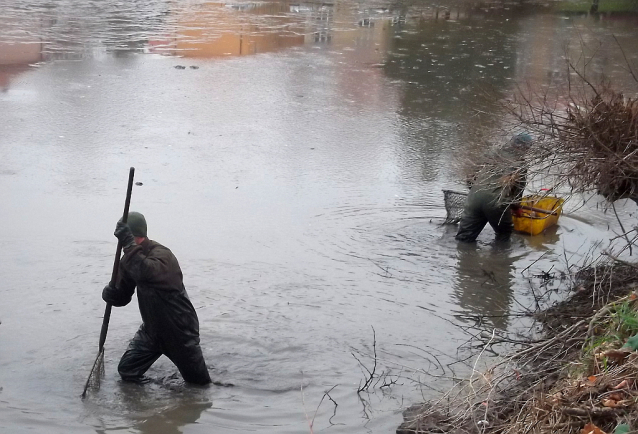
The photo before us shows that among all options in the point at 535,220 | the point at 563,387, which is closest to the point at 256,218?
the point at 535,220

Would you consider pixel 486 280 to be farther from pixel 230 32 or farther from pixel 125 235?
pixel 230 32

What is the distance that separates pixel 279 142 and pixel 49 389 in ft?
21.7

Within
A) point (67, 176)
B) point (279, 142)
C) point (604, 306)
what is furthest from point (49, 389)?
point (279, 142)

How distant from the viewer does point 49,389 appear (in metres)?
6.62

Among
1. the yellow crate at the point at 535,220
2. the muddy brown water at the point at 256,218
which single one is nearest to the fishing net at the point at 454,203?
the muddy brown water at the point at 256,218

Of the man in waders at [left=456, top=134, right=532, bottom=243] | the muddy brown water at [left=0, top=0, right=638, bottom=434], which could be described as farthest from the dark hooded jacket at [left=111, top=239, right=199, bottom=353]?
the man in waders at [left=456, top=134, right=532, bottom=243]

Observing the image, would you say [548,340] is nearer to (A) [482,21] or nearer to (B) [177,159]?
(B) [177,159]

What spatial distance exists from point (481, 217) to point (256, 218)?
253 centimetres

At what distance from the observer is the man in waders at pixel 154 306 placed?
21.4 ft

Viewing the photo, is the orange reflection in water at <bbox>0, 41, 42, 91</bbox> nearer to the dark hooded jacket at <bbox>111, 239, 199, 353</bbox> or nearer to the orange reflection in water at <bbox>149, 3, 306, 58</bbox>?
the orange reflection in water at <bbox>149, 3, 306, 58</bbox>

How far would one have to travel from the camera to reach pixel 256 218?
33.1 ft

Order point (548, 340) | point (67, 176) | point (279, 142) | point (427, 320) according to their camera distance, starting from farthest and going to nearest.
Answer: point (279, 142) → point (67, 176) → point (427, 320) → point (548, 340)

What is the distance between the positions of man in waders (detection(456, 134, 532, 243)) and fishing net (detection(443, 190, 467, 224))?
0.29 metres

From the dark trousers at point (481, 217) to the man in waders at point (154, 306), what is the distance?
13.1 feet
